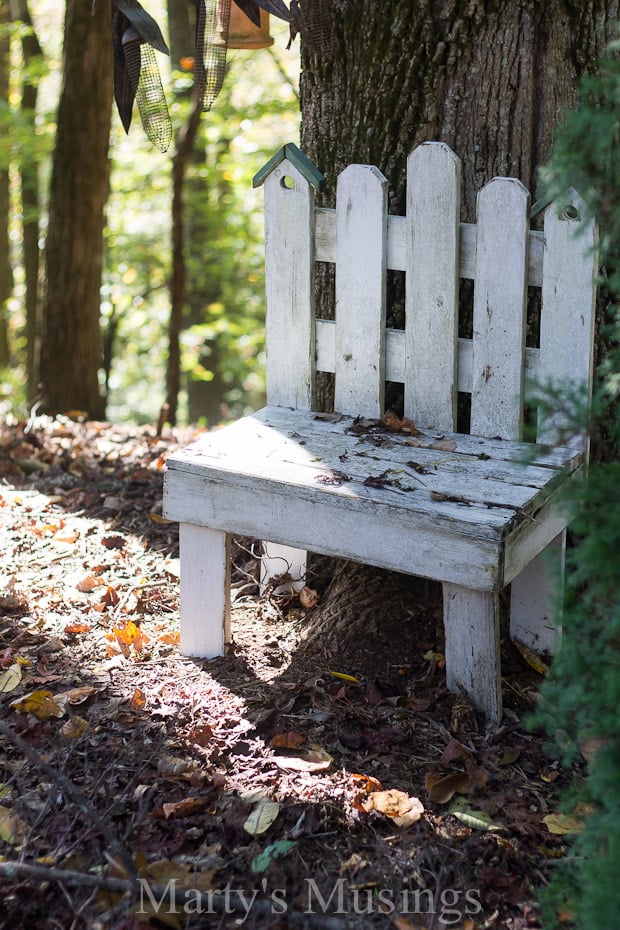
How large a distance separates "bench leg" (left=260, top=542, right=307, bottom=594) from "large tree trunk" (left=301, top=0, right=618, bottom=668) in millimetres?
Result: 158

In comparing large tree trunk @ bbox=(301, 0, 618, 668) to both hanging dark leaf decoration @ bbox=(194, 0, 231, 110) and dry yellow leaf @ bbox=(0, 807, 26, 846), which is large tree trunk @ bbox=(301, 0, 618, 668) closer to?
hanging dark leaf decoration @ bbox=(194, 0, 231, 110)

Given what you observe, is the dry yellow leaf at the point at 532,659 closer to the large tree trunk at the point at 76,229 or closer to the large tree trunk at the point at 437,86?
the large tree trunk at the point at 437,86

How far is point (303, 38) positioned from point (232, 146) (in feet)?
29.5

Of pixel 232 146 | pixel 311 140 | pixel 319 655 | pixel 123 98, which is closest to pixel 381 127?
pixel 311 140

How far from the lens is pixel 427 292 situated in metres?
2.80

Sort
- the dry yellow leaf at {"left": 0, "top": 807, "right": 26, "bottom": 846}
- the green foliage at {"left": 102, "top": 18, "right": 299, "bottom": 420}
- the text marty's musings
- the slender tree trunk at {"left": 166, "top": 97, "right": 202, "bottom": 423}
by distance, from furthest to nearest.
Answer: the green foliage at {"left": 102, "top": 18, "right": 299, "bottom": 420} → the slender tree trunk at {"left": 166, "top": 97, "right": 202, "bottom": 423} → the dry yellow leaf at {"left": 0, "top": 807, "right": 26, "bottom": 846} → the text marty's musings

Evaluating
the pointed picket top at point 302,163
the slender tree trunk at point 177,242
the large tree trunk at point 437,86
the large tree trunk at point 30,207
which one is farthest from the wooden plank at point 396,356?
the large tree trunk at point 30,207

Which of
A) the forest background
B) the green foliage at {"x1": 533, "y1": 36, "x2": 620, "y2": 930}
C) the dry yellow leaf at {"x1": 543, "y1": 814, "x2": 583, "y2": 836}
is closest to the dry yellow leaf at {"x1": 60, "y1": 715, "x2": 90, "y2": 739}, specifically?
the dry yellow leaf at {"x1": 543, "y1": 814, "x2": 583, "y2": 836}

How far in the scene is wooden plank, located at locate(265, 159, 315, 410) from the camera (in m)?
2.91

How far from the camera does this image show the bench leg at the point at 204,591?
276 cm

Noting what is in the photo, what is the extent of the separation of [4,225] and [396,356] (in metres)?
9.51

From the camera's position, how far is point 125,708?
2.51 m

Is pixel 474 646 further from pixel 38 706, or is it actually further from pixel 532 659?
pixel 38 706

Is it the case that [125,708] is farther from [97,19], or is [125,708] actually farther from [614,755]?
[97,19]
